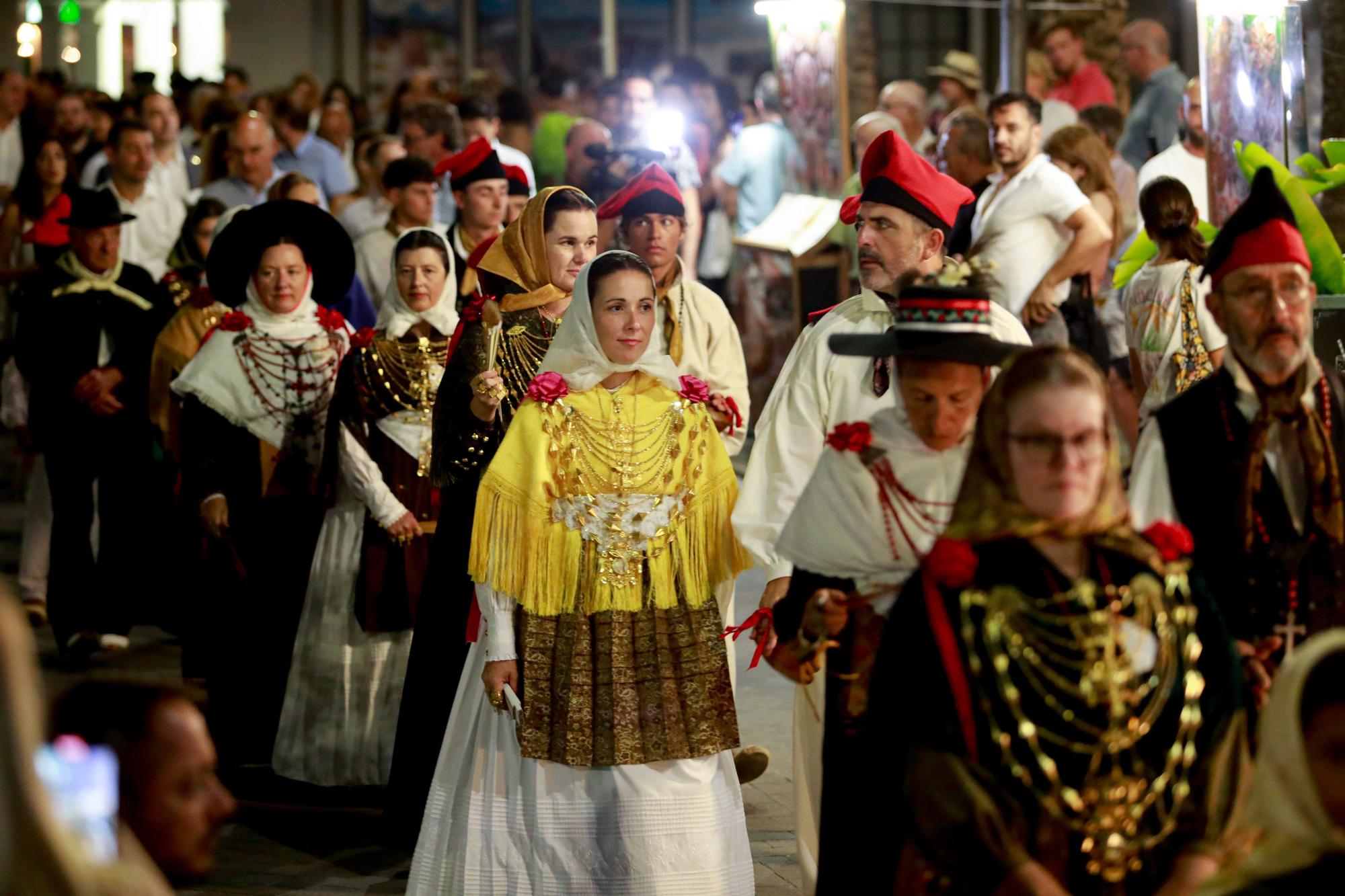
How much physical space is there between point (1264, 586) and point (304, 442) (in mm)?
4224

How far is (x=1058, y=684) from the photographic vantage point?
3549 millimetres

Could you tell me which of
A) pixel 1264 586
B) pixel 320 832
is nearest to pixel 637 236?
pixel 320 832

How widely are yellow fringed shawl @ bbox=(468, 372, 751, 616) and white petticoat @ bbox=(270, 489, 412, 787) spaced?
83.8 inches

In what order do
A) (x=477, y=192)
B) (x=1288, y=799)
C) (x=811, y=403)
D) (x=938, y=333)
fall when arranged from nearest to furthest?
(x=1288, y=799), (x=938, y=333), (x=811, y=403), (x=477, y=192)

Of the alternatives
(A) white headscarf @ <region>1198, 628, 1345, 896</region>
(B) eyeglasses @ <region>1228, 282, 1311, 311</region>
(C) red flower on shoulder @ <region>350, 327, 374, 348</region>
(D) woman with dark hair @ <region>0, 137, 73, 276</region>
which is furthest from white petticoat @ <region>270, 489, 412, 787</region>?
(A) white headscarf @ <region>1198, 628, 1345, 896</region>

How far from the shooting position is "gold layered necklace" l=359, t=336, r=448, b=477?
7133mm

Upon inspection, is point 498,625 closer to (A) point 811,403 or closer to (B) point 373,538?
(A) point 811,403

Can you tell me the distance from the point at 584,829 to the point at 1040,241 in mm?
4825

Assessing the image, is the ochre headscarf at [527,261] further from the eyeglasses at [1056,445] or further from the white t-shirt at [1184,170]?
the white t-shirt at [1184,170]

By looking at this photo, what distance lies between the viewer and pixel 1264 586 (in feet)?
13.6

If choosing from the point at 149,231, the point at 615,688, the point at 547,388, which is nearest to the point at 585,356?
the point at 547,388

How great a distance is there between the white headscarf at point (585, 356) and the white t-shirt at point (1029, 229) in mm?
4107

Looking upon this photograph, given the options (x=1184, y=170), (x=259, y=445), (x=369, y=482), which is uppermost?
(x=1184, y=170)

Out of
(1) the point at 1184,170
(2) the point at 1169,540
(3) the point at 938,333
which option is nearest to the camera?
(2) the point at 1169,540
